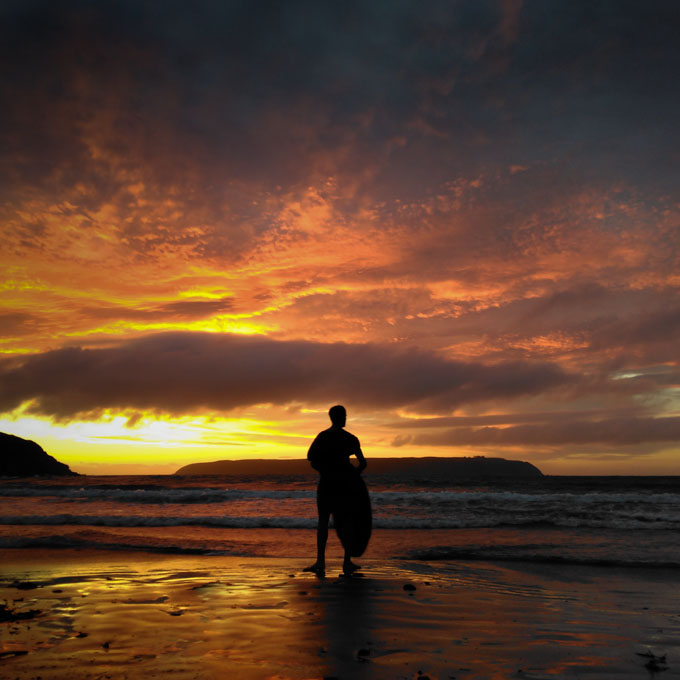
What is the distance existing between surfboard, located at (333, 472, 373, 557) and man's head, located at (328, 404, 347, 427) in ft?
2.50

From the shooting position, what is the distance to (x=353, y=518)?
7754mm

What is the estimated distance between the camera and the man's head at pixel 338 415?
756cm

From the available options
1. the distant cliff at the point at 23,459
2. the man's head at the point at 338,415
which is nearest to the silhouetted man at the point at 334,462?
the man's head at the point at 338,415

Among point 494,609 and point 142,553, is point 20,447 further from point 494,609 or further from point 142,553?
point 494,609

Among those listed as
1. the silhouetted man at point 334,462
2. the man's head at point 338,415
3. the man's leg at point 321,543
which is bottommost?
the man's leg at point 321,543

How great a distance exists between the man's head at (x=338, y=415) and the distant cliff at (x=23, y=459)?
292 ft

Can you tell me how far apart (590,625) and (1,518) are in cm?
1622

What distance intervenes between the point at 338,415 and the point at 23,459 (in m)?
97.1

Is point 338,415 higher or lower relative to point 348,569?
higher

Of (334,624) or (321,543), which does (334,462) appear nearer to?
(321,543)

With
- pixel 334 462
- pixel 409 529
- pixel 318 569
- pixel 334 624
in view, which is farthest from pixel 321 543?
pixel 409 529

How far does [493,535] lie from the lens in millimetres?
12992

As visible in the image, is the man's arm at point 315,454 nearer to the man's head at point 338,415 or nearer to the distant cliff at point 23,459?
the man's head at point 338,415

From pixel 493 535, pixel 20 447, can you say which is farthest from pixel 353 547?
pixel 20 447
